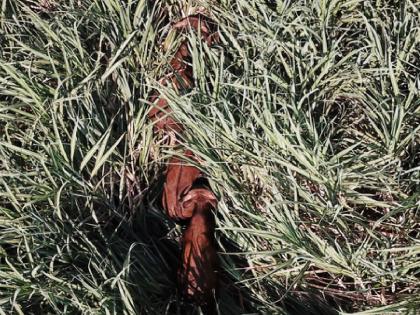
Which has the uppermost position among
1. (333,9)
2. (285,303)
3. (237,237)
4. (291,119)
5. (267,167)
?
(333,9)

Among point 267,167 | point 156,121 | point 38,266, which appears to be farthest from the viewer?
point 156,121

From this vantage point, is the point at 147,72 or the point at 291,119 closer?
the point at 291,119

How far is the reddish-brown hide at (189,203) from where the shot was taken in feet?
4.95

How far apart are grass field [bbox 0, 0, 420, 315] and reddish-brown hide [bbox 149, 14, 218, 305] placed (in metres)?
0.03

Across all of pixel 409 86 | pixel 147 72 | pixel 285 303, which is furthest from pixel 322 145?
pixel 147 72

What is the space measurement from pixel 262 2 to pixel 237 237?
62cm

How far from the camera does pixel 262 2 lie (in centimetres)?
169

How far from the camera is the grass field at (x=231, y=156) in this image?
146 cm

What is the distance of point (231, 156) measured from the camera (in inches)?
61.5

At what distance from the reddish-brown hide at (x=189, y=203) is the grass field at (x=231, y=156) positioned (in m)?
0.03

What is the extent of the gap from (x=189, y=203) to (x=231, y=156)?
0.52 ft

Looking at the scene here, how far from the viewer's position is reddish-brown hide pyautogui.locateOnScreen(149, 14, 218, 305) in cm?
151

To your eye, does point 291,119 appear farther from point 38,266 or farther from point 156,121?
point 38,266

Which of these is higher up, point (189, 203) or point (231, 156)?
point (231, 156)
